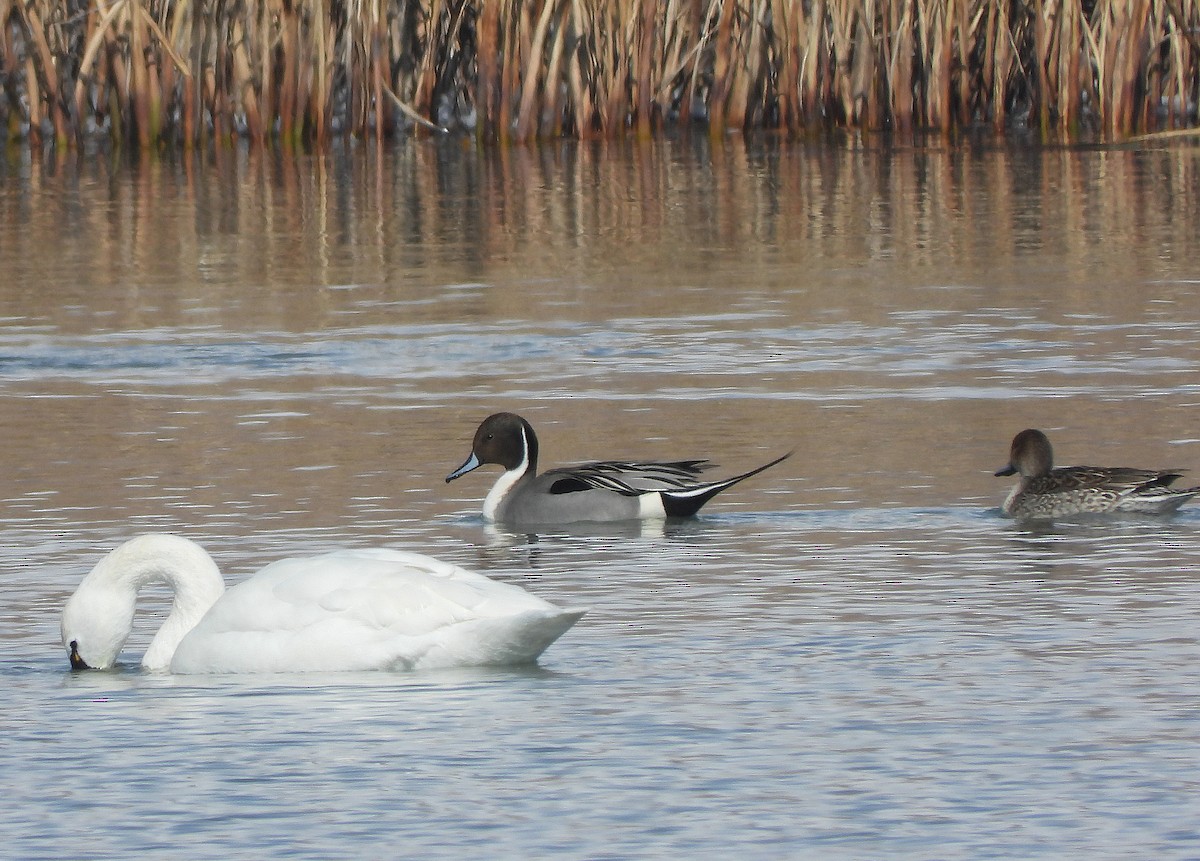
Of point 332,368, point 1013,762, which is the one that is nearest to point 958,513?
point 1013,762

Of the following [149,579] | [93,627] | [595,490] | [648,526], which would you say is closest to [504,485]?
[595,490]

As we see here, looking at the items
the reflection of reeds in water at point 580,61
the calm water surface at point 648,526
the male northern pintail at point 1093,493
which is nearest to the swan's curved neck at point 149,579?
the calm water surface at point 648,526

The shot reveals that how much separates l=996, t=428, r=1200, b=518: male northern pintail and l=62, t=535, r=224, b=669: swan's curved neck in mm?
2799

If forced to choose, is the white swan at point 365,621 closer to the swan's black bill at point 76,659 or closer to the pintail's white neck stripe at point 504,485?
the swan's black bill at point 76,659

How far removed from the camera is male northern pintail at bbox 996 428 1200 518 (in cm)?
809

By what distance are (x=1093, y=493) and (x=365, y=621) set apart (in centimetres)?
292

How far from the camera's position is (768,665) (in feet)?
19.9

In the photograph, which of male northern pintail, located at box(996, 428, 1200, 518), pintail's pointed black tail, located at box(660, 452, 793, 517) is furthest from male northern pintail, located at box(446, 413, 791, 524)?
male northern pintail, located at box(996, 428, 1200, 518)

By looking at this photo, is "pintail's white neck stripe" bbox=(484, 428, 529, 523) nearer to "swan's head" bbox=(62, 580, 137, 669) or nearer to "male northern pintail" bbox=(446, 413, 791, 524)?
"male northern pintail" bbox=(446, 413, 791, 524)

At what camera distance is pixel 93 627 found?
247 inches

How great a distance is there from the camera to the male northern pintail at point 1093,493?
8.09 meters

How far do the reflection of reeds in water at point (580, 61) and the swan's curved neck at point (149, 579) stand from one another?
53.5 feet

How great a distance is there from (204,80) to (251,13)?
4.62 ft

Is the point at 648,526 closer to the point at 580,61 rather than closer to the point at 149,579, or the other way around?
the point at 149,579
